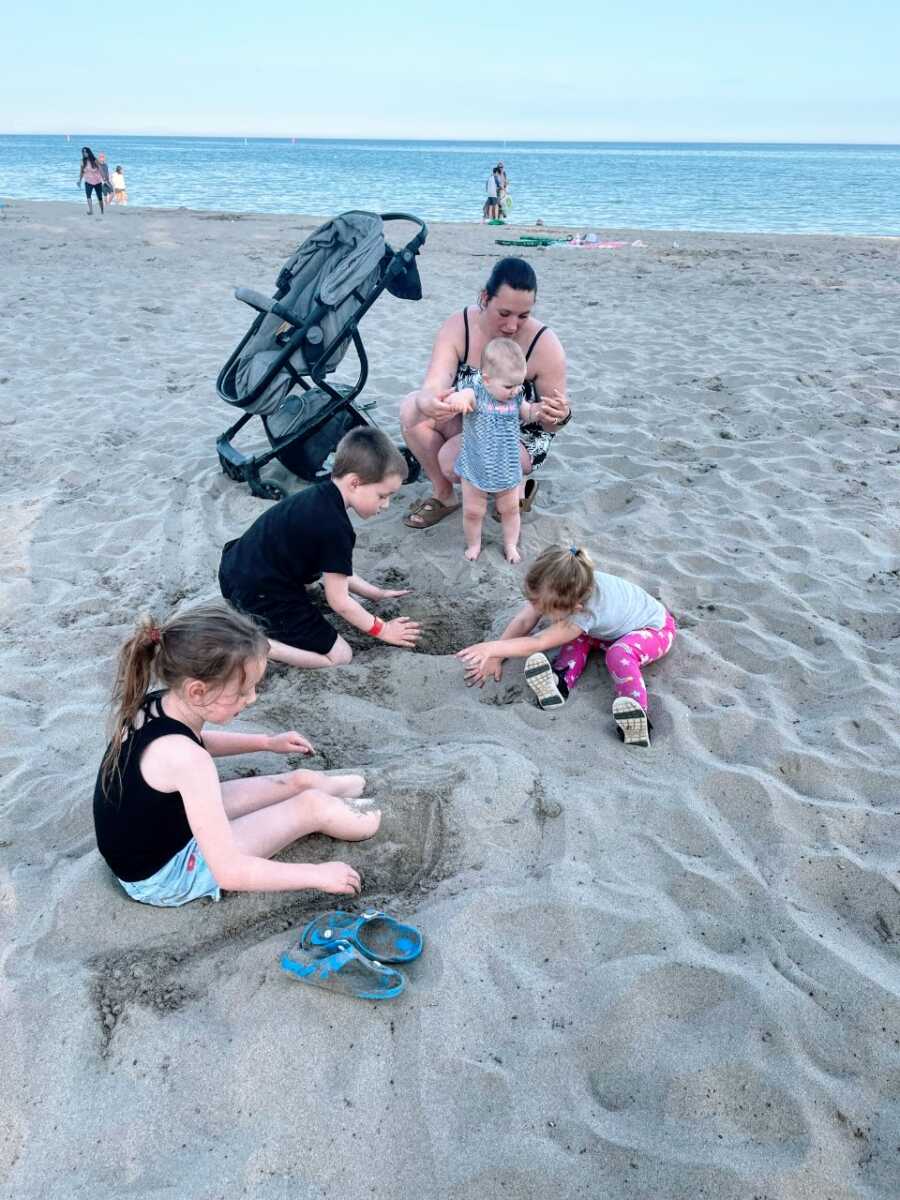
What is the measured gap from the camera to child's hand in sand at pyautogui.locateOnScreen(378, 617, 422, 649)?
10.9 ft

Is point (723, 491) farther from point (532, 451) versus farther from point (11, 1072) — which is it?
point (11, 1072)

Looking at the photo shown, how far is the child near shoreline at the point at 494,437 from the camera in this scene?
374cm

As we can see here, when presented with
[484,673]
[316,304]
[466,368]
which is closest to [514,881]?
[484,673]

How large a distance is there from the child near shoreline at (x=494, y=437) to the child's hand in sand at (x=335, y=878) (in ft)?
6.78

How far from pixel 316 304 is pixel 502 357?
49.3 inches

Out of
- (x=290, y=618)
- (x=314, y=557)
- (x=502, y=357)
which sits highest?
(x=502, y=357)

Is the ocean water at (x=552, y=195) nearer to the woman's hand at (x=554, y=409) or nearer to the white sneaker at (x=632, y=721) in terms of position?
the woman's hand at (x=554, y=409)

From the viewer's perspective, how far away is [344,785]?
2.48 meters

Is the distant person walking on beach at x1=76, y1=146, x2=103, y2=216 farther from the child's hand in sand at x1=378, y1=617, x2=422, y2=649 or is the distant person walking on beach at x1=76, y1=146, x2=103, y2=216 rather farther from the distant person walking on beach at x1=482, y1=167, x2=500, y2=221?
the child's hand in sand at x1=378, y1=617, x2=422, y2=649

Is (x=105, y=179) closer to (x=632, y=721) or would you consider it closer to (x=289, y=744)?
(x=289, y=744)

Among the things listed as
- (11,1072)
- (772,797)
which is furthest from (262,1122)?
(772,797)

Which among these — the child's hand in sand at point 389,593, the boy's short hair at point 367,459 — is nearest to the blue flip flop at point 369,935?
the boy's short hair at point 367,459

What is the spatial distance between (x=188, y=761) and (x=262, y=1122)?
0.79 m

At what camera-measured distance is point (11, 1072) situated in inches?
68.4
